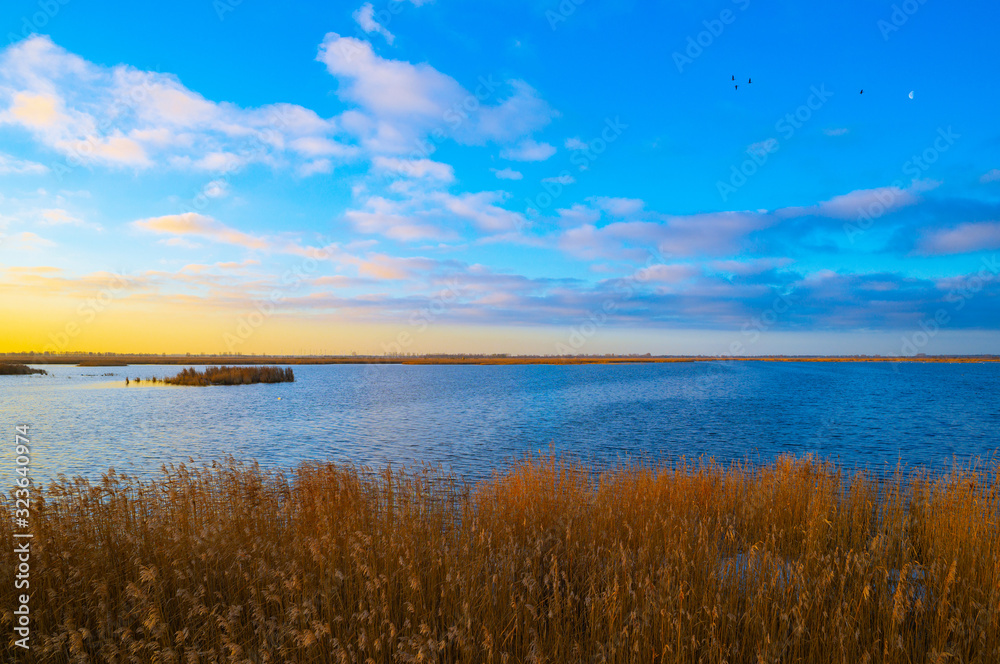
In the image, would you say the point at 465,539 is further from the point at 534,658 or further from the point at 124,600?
the point at 124,600

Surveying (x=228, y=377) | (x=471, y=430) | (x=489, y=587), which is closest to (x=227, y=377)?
(x=228, y=377)

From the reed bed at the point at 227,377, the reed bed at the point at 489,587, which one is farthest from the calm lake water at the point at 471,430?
the reed bed at the point at 227,377

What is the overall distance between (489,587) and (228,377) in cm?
7765

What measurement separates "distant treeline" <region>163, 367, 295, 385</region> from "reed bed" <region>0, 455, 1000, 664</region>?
69352 millimetres

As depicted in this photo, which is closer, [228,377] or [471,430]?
[471,430]

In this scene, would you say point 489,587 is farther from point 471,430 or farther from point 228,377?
point 228,377

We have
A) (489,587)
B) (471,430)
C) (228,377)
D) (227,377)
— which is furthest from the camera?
(228,377)

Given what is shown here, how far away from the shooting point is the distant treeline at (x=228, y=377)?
70.6 m

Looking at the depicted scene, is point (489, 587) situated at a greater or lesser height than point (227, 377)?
greater

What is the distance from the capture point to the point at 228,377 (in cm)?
7356

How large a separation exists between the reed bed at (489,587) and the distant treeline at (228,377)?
228 ft

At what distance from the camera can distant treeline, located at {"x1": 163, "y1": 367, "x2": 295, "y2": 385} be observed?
7062 centimetres

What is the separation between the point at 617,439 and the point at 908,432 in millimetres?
18785

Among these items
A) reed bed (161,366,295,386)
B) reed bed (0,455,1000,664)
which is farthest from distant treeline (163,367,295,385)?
reed bed (0,455,1000,664)
